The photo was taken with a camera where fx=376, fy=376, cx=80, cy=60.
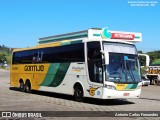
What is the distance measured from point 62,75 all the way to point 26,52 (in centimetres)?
528

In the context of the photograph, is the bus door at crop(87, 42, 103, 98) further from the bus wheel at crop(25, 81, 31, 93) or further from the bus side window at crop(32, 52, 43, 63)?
the bus wheel at crop(25, 81, 31, 93)

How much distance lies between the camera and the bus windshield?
55.4 ft

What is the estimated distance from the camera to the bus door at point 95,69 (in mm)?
17000

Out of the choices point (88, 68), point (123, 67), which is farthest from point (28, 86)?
point (123, 67)

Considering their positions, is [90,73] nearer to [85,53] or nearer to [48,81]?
[85,53]

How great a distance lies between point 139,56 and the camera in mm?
19094

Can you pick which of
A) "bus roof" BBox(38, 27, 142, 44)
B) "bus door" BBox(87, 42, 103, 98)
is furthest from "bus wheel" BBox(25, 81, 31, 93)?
"bus roof" BBox(38, 27, 142, 44)

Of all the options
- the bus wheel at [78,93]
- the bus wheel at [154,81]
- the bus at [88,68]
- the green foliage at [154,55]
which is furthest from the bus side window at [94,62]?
the green foliage at [154,55]

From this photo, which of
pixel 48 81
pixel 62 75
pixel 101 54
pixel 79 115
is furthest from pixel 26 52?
pixel 79 115

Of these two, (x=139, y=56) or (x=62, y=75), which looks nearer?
(x=139, y=56)

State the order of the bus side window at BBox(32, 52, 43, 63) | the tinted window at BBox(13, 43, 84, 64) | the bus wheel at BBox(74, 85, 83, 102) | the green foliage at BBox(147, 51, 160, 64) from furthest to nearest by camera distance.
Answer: the green foliage at BBox(147, 51, 160, 64)
the bus side window at BBox(32, 52, 43, 63)
the tinted window at BBox(13, 43, 84, 64)
the bus wheel at BBox(74, 85, 83, 102)

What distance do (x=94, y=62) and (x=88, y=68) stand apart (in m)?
0.55

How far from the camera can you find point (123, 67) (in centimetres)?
1720

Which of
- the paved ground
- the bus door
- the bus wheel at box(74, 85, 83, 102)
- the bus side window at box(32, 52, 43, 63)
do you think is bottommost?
the paved ground
